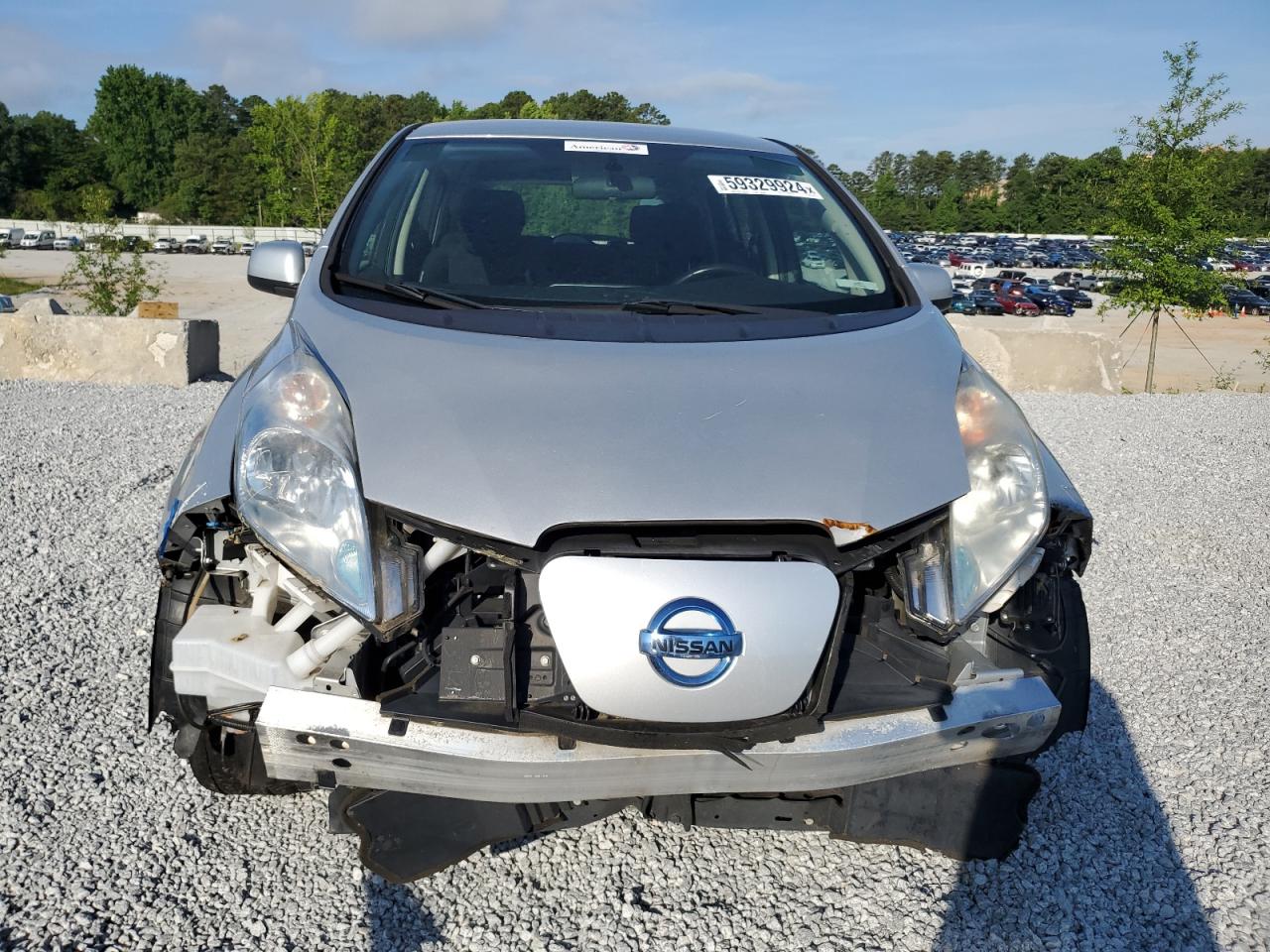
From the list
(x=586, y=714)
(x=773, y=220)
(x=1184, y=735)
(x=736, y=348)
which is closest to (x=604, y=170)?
(x=773, y=220)

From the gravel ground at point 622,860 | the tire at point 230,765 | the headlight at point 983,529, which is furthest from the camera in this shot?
the tire at point 230,765

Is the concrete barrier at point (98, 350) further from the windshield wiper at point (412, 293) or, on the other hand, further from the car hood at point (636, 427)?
the car hood at point (636, 427)

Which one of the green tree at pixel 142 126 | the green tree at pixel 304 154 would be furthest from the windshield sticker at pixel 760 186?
the green tree at pixel 142 126

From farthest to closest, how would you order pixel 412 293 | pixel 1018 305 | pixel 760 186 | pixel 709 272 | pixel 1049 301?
pixel 1049 301 → pixel 1018 305 → pixel 760 186 → pixel 709 272 → pixel 412 293

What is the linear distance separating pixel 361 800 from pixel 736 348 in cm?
132

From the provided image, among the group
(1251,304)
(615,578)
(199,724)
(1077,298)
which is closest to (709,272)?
(615,578)

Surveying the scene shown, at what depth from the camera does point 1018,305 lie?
44.0 metres

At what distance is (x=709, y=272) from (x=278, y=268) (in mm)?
1306

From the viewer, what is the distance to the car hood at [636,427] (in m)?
2.03

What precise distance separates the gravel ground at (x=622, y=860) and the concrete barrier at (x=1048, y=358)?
6.96m

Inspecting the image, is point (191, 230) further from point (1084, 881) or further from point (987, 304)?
point (1084, 881)

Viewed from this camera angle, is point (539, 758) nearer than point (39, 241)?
Yes

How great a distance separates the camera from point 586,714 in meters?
1.97

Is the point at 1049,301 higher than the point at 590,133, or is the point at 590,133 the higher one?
the point at 590,133
